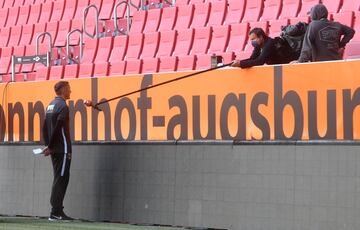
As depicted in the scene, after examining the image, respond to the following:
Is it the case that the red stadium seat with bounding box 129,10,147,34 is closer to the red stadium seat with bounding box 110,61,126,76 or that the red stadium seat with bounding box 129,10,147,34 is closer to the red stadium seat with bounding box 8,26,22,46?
the red stadium seat with bounding box 110,61,126,76

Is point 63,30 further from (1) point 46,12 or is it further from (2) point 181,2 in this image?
(2) point 181,2

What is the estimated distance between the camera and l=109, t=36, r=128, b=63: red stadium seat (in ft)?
48.4

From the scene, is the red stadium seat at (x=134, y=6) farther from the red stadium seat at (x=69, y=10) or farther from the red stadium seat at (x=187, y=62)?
the red stadium seat at (x=187, y=62)

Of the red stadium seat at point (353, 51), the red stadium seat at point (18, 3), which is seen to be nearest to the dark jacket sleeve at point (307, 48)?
the red stadium seat at point (353, 51)

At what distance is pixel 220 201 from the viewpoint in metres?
8.32

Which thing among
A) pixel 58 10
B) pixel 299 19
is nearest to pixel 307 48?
pixel 299 19

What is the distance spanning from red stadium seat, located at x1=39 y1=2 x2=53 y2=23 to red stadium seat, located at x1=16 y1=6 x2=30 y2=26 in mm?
424

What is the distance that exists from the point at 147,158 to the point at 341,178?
89.4 inches

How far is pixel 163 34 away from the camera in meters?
14.2

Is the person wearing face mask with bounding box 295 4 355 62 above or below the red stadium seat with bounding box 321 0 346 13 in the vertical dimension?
below

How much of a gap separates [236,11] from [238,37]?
1069 mm

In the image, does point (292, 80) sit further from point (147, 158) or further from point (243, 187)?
point (147, 158)

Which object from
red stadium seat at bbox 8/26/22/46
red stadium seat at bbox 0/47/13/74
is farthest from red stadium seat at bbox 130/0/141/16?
red stadium seat at bbox 8/26/22/46

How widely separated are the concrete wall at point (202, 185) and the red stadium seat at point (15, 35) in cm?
769
